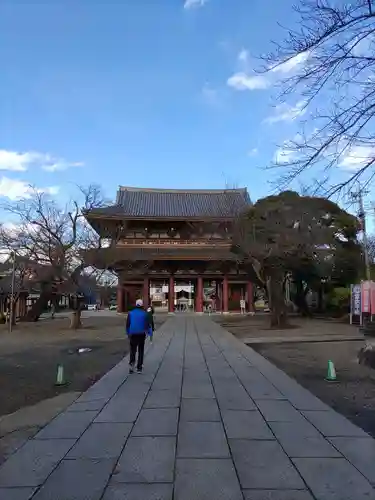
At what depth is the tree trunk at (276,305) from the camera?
85.3 ft

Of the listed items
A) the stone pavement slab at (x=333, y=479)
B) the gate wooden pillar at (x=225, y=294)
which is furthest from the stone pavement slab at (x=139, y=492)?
the gate wooden pillar at (x=225, y=294)

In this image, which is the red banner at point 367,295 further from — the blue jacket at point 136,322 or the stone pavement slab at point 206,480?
the stone pavement slab at point 206,480

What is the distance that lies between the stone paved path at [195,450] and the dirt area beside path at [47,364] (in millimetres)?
1182

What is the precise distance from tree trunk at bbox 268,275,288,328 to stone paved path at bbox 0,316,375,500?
17949mm

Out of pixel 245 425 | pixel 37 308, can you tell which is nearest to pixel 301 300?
pixel 37 308

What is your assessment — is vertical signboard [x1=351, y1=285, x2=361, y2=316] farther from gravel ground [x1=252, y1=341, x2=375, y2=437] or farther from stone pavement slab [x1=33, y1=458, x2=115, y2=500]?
stone pavement slab [x1=33, y1=458, x2=115, y2=500]

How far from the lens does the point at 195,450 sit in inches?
190

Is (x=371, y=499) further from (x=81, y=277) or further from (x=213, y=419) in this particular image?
(x=81, y=277)

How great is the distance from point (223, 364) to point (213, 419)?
18.3 ft

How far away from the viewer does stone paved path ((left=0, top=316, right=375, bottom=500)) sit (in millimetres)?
3832

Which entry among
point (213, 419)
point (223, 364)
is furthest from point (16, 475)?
point (223, 364)

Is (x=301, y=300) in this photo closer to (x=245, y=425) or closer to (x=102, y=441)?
(x=245, y=425)

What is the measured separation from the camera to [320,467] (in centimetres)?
432

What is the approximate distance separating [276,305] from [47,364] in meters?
16.2
